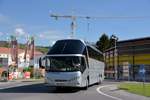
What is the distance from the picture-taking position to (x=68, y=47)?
88.3 ft

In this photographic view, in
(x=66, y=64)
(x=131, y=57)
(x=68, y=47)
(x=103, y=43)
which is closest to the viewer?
(x=66, y=64)

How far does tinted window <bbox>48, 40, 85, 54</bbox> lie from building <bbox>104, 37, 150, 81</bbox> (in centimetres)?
4356

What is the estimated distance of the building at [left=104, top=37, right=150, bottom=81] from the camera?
74.4 meters

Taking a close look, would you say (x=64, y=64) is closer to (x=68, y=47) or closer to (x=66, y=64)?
(x=66, y=64)

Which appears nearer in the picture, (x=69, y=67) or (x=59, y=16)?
(x=69, y=67)

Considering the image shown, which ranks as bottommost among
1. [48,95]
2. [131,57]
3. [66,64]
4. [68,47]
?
[48,95]

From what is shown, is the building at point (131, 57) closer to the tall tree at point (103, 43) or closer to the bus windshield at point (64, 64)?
the tall tree at point (103, 43)

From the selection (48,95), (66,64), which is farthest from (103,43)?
(48,95)

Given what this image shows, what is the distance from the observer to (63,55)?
26422mm

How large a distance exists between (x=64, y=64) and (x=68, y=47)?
50.8 inches

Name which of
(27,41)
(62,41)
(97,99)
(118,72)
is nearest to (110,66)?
(118,72)

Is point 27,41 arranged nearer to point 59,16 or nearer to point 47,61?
point 59,16

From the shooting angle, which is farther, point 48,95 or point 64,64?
point 64,64

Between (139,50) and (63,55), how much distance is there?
2127 inches
